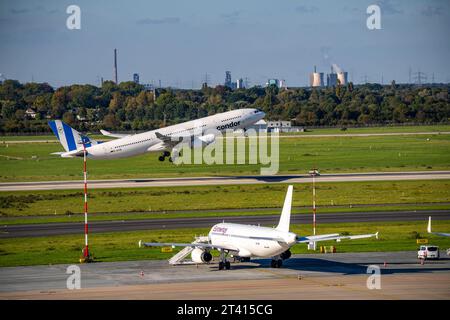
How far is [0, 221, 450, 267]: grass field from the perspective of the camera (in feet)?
284

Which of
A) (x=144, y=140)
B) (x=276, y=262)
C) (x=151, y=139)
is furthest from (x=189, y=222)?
(x=151, y=139)

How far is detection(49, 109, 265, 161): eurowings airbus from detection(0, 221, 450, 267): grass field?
1990 inches

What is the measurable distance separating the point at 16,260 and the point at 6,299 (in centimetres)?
1901

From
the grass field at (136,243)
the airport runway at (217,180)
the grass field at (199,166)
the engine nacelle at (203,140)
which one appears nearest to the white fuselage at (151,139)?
the engine nacelle at (203,140)

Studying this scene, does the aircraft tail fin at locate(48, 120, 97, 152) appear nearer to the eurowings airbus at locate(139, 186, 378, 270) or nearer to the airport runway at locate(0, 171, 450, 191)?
the airport runway at locate(0, 171, 450, 191)

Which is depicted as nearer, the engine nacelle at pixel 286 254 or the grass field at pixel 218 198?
the engine nacelle at pixel 286 254

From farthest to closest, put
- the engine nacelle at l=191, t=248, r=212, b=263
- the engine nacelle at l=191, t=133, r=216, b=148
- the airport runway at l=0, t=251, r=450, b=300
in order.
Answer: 1. the engine nacelle at l=191, t=133, r=216, b=148
2. the engine nacelle at l=191, t=248, r=212, b=263
3. the airport runway at l=0, t=251, r=450, b=300

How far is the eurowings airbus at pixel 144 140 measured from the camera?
147 meters

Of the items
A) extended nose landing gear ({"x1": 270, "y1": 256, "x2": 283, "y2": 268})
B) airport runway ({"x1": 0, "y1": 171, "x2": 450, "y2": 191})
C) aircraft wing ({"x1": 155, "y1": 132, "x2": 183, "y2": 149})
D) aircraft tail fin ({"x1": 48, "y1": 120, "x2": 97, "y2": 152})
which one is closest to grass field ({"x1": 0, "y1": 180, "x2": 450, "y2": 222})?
airport runway ({"x1": 0, "y1": 171, "x2": 450, "y2": 191})

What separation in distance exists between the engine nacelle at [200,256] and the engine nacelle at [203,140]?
70.7 metres

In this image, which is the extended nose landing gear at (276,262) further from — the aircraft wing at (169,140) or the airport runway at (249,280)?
the aircraft wing at (169,140)

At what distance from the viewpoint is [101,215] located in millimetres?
115375

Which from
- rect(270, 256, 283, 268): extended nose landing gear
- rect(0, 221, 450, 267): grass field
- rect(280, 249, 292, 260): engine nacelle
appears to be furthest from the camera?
rect(0, 221, 450, 267): grass field

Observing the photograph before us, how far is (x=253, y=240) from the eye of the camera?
76.0 metres
